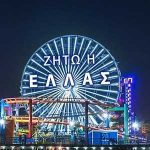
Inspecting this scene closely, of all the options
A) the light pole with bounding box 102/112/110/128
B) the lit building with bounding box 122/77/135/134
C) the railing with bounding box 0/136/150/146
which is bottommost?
the railing with bounding box 0/136/150/146

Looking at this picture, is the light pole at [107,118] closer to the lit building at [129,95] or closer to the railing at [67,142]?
the lit building at [129,95]

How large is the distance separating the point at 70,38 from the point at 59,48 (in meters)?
1.86

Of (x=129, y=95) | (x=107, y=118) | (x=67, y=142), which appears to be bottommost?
(x=67, y=142)

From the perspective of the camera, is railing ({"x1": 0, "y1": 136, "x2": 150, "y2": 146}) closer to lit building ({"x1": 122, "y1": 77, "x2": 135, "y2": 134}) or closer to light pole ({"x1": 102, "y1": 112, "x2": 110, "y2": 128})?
light pole ({"x1": 102, "y1": 112, "x2": 110, "y2": 128})

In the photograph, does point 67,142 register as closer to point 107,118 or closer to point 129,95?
point 107,118

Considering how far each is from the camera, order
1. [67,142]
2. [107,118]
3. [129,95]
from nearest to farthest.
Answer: [67,142]
[107,118]
[129,95]

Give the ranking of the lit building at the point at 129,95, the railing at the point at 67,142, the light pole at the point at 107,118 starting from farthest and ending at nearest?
the lit building at the point at 129,95
the light pole at the point at 107,118
the railing at the point at 67,142

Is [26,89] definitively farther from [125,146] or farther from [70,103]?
[125,146]

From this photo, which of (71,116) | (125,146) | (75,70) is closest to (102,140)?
(125,146)

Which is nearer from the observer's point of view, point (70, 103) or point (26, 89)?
point (70, 103)

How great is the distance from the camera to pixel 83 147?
45250mm

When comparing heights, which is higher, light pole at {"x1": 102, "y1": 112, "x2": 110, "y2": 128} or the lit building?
the lit building

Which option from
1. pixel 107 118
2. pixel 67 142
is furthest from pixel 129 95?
pixel 67 142

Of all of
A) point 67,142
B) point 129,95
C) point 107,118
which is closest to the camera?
point 67,142
